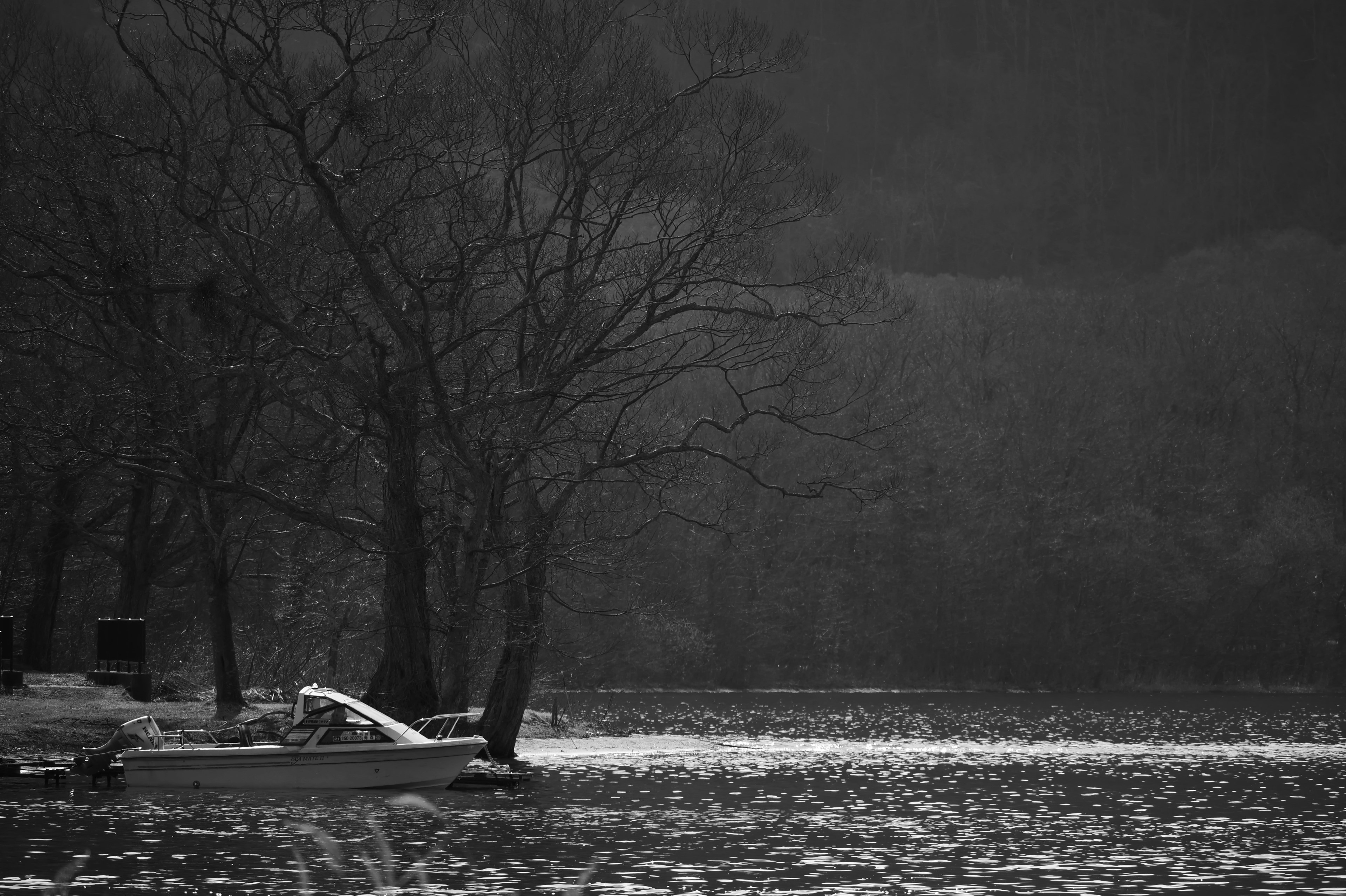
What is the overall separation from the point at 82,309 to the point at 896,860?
21423mm

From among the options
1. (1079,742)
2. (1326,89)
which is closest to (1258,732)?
(1079,742)

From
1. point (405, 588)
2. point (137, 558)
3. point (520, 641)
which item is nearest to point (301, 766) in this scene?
point (405, 588)

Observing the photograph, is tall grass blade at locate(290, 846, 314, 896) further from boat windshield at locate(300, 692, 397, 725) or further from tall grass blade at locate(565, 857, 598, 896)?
boat windshield at locate(300, 692, 397, 725)

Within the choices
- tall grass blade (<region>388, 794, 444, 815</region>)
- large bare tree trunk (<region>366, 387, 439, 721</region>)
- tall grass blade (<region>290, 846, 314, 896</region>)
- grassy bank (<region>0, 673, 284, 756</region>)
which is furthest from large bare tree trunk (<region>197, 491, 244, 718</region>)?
tall grass blade (<region>290, 846, 314, 896</region>)

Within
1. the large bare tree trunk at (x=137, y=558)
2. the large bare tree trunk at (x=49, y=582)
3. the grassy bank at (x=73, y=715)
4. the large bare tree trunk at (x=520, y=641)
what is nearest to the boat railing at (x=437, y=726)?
the large bare tree trunk at (x=520, y=641)

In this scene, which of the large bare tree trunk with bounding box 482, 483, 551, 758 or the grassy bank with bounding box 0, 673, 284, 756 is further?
the grassy bank with bounding box 0, 673, 284, 756

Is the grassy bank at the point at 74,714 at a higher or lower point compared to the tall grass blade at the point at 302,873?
higher

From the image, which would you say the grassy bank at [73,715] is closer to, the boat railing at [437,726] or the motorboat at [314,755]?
the motorboat at [314,755]

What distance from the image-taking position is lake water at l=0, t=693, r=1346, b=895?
80.4 ft

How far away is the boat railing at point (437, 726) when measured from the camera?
1414 inches

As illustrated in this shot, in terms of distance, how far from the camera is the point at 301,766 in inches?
1378

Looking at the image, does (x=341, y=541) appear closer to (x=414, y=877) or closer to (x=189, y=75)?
(x=189, y=75)

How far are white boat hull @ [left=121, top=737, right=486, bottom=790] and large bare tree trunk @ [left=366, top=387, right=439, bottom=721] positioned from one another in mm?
1492

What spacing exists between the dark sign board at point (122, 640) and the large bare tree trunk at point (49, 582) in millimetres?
5881
